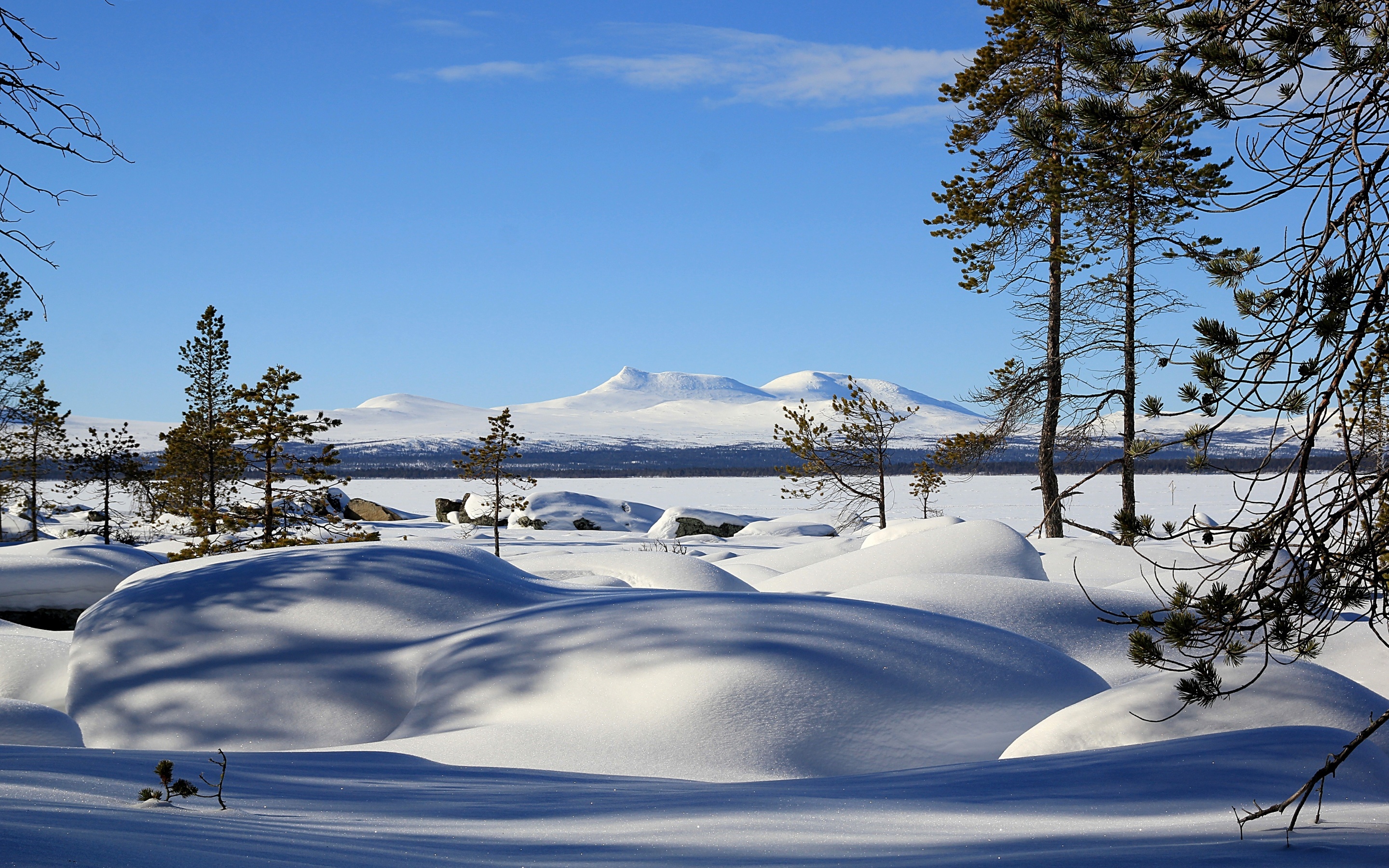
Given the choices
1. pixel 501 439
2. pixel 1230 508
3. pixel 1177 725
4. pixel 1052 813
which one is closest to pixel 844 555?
pixel 1177 725

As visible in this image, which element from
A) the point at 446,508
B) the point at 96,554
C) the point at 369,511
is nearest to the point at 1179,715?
the point at 96,554

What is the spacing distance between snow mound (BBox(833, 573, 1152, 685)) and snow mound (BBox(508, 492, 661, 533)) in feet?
69.3

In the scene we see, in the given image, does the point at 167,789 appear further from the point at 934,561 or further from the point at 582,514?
the point at 582,514

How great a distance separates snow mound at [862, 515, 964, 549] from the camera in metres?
12.2

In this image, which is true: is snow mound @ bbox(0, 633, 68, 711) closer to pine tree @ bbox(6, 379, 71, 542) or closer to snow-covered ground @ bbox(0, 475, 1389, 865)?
snow-covered ground @ bbox(0, 475, 1389, 865)

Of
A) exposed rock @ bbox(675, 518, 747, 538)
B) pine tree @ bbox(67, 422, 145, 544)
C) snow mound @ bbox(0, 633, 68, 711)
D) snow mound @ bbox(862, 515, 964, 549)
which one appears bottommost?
exposed rock @ bbox(675, 518, 747, 538)

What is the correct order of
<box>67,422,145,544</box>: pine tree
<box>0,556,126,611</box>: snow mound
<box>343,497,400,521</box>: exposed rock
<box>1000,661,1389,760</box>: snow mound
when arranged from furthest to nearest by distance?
<box>343,497,400,521</box>: exposed rock
<box>67,422,145,544</box>: pine tree
<box>0,556,126,611</box>: snow mound
<box>1000,661,1389,760</box>: snow mound

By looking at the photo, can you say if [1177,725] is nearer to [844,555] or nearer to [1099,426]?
[844,555]

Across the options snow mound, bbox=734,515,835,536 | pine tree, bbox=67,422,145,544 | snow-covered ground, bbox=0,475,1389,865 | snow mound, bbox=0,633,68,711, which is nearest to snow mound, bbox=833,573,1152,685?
snow-covered ground, bbox=0,475,1389,865

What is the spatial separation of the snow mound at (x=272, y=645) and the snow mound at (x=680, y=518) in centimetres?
1955

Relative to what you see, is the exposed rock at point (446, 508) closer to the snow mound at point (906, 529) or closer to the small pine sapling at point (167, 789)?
the snow mound at point (906, 529)

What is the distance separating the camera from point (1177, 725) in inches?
175

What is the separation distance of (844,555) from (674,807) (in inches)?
332

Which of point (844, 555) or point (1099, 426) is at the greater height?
point (1099, 426)
